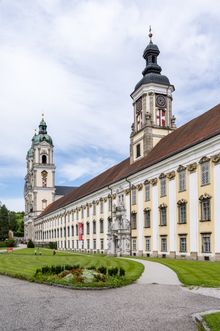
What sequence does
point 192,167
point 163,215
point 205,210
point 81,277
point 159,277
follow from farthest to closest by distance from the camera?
point 163,215, point 192,167, point 205,210, point 159,277, point 81,277

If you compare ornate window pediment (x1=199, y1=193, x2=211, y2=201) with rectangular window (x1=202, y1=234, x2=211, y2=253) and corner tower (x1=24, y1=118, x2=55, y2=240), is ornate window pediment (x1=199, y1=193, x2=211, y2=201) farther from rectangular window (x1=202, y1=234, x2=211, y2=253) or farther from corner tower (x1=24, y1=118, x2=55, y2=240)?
corner tower (x1=24, y1=118, x2=55, y2=240)

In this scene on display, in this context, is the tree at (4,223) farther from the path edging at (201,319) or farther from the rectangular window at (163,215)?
the path edging at (201,319)

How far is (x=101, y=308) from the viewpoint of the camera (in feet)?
43.1

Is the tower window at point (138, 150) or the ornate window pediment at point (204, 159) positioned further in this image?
the tower window at point (138, 150)

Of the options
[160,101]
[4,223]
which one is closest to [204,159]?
[160,101]

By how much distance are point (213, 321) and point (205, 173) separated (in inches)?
924

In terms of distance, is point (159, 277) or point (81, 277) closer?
point (81, 277)

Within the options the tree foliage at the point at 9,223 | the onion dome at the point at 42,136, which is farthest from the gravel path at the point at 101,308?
the tree foliage at the point at 9,223

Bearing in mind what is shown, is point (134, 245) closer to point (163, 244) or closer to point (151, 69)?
point (163, 244)

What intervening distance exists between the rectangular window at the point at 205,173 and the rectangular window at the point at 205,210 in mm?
1510

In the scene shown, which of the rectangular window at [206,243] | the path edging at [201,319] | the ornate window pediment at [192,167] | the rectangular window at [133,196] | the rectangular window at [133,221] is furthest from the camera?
the rectangular window at [133,196]

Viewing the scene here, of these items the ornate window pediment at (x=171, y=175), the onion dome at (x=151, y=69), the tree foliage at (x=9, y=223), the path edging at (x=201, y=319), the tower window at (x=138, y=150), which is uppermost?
the onion dome at (x=151, y=69)

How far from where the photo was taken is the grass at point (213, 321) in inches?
388

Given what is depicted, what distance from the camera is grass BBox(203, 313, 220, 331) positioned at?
32.3ft
